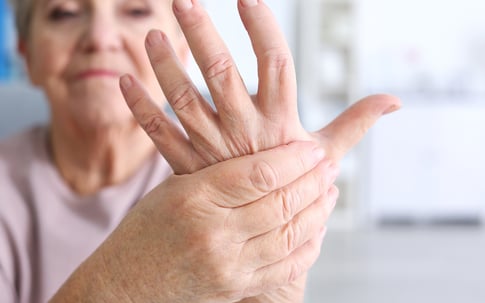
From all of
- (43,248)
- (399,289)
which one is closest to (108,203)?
(43,248)

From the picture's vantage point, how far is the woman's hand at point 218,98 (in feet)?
2.45

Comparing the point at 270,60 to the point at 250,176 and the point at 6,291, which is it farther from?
the point at 6,291

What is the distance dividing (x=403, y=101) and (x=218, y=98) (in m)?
4.94

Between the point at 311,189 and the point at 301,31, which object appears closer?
the point at 311,189

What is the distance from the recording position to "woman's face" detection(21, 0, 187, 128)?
116 cm

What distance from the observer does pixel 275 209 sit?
Answer: 740 mm

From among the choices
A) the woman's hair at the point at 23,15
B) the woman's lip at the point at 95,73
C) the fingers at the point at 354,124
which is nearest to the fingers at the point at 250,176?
the fingers at the point at 354,124

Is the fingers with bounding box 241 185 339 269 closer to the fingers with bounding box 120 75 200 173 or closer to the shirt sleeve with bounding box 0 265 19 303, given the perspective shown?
the fingers with bounding box 120 75 200 173

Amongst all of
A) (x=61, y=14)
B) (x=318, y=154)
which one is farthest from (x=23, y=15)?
(x=318, y=154)

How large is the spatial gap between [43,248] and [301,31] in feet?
15.5

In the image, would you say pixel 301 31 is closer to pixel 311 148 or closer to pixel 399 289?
pixel 399 289

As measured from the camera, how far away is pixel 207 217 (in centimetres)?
72

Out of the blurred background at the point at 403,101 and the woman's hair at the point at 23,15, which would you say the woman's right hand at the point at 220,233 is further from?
the blurred background at the point at 403,101

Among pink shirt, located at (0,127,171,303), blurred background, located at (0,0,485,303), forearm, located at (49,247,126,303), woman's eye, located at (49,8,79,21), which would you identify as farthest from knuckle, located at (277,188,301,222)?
blurred background, located at (0,0,485,303)
